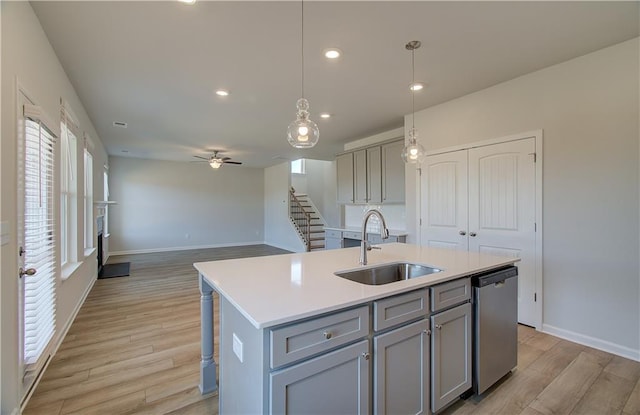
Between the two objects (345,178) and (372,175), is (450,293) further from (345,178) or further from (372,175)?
(345,178)

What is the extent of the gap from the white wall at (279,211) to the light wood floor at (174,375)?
5121 mm

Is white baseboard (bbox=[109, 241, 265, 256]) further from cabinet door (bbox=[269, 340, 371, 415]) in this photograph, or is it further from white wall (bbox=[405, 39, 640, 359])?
cabinet door (bbox=[269, 340, 371, 415])

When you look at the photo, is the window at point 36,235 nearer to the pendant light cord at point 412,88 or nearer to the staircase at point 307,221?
the pendant light cord at point 412,88

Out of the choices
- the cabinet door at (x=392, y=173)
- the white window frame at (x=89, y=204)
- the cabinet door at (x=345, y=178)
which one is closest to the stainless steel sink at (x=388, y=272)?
the cabinet door at (x=392, y=173)

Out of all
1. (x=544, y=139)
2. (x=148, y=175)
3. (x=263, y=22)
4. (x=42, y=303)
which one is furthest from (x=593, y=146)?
(x=148, y=175)

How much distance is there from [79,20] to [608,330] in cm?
507

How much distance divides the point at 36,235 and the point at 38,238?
0.04 metres

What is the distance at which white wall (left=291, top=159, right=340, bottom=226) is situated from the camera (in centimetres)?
1016

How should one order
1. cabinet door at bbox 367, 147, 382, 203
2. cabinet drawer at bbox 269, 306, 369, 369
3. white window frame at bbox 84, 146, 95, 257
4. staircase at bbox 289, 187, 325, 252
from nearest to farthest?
cabinet drawer at bbox 269, 306, 369, 369 < white window frame at bbox 84, 146, 95, 257 < cabinet door at bbox 367, 147, 382, 203 < staircase at bbox 289, 187, 325, 252

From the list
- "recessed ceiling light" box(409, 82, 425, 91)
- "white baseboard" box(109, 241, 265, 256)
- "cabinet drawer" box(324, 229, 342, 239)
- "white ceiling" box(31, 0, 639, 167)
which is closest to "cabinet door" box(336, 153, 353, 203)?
"cabinet drawer" box(324, 229, 342, 239)

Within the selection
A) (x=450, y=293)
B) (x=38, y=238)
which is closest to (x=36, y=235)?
(x=38, y=238)

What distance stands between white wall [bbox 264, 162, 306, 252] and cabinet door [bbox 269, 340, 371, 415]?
6.90m

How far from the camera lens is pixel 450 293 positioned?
186 centimetres

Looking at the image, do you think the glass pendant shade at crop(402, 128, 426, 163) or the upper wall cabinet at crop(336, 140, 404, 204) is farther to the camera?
the upper wall cabinet at crop(336, 140, 404, 204)
